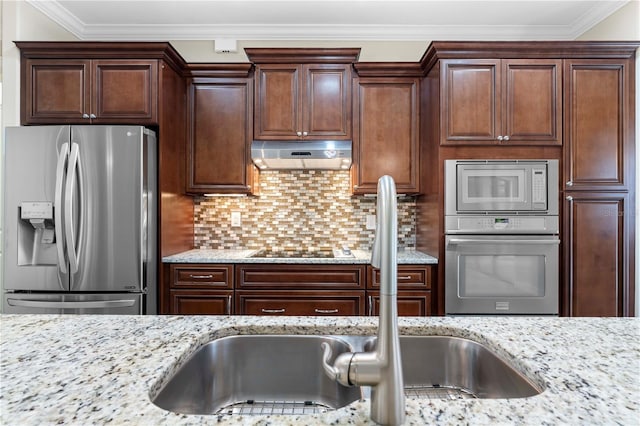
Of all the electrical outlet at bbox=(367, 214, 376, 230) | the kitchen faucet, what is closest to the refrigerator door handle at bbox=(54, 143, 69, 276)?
the electrical outlet at bbox=(367, 214, 376, 230)

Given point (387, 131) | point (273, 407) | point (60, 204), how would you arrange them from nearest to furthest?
point (273, 407)
point (60, 204)
point (387, 131)

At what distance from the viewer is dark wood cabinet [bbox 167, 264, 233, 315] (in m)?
2.53

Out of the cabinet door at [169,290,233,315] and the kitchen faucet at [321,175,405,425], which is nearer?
the kitchen faucet at [321,175,405,425]

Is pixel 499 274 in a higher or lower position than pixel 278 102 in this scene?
lower

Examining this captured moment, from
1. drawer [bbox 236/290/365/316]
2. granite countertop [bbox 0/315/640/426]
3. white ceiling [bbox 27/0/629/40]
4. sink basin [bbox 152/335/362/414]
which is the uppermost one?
white ceiling [bbox 27/0/629/40]

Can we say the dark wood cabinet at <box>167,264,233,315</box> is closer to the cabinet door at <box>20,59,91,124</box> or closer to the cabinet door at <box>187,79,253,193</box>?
the cabinet door at <box>187,79,253,193</box>

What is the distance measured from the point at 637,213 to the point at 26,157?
13.7ft

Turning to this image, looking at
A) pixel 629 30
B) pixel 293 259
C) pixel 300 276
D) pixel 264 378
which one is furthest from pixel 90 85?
pixel 629 30

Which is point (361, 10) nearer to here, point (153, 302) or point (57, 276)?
point (153, 302)

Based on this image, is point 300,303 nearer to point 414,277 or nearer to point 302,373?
point 414,277

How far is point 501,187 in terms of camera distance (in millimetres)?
2436

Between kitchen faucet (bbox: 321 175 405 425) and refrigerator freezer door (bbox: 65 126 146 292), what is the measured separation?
222 centimetres

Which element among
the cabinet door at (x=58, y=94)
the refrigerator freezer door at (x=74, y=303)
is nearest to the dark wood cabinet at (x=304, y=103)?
the cabinet door at (x=58, y=94)

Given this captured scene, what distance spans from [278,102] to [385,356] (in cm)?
258
